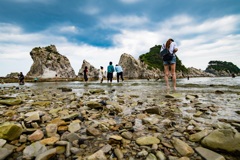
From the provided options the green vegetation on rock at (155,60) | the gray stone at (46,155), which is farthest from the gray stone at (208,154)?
the green vegetation on rock at (155,60)

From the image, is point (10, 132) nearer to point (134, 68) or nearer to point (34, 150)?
point (34, 150)

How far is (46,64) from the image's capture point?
11606 centimetres

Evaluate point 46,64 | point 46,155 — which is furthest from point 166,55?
point 46,64

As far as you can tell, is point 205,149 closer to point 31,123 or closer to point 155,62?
point 31,123

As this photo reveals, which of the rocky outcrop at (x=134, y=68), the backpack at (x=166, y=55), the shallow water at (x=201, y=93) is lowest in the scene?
the shallow water at (x=201, y=93)

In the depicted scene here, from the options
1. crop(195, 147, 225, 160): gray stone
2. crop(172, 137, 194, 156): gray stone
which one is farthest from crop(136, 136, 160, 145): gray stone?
crop(195, 147, 225, 160): gray stone

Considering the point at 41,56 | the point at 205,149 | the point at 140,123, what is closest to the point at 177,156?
the point at 205,149

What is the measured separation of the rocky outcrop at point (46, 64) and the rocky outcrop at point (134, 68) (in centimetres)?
4730

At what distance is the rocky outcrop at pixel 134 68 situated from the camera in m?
126

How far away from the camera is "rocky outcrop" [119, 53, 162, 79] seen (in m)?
126

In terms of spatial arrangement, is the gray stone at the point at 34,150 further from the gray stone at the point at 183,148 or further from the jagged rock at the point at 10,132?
the gray stone at the point at 183,148

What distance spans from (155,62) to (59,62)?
295 feet

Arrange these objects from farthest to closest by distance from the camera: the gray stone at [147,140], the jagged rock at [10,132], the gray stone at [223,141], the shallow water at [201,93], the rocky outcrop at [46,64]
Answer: the rocky outcrop at [46,64] → the shallow water at [201,93] → the jagged rock at [10,132] → the gray stone at [147,140] → the gray stone at [223,141]

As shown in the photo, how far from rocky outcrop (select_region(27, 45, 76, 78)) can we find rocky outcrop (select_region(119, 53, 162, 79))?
47.3 meters
